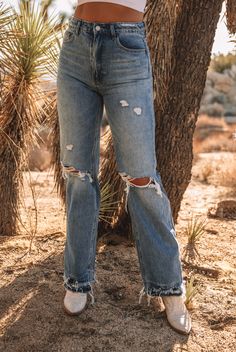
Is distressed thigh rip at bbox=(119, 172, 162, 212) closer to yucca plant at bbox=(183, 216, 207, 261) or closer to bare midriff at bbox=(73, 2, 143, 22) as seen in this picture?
bare midriff at bbox=(73, 2, 143, 22)

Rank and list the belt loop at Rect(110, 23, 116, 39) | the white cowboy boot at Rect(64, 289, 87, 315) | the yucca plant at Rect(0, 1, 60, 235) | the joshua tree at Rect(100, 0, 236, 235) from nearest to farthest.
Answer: the belt loop at Rect(110, 23, 116, 39) → the white cowboy boot at Rect(64, 289, 87, 315) → the joshua tree at Rect(100, 0, 236, 235) → the yucca plant at Rect(0, 1, 60, 235)

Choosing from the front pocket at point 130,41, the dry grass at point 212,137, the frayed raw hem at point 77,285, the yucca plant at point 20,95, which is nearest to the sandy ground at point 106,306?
the frayed raw hem at point 77,285

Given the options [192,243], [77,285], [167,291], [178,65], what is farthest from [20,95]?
[167,291]

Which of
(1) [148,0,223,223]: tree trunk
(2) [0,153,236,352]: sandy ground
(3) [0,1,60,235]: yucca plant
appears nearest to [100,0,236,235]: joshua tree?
(1) [148,0,223,223]: tree trunk

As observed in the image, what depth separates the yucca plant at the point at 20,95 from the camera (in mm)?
4809

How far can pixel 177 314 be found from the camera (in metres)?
3.30

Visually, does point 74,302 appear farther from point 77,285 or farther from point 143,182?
point 143,182

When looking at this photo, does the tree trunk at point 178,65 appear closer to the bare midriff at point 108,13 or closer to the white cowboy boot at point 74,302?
the bare midriff at point 108,13

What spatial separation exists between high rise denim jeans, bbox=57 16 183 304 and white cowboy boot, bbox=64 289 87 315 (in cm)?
4

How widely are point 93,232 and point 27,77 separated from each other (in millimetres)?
1922

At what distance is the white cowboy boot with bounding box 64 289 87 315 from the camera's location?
3.40 metres

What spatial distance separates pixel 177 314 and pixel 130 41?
55.5 inches

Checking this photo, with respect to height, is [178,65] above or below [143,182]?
above

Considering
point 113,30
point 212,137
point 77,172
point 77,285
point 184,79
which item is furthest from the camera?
point 212,137
